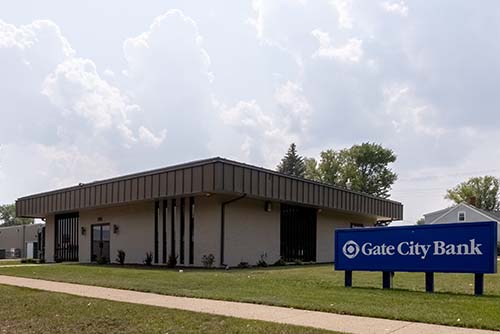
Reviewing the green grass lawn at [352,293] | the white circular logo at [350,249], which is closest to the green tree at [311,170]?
the green grass lawn at [352,293]

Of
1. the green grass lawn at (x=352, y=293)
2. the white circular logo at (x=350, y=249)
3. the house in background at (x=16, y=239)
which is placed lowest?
the house in background at (x=16, y=239)

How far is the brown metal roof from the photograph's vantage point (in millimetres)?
19531

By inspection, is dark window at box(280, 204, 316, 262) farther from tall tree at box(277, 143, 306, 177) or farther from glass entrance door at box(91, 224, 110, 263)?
tall tree at box(277, 143, 306, 177)

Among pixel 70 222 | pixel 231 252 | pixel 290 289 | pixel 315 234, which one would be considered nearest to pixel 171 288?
pixel 290 289

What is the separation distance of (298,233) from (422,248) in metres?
14.5

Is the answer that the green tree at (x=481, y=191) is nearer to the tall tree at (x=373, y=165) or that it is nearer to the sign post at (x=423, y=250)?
the tall tree at (x=373, y=165)

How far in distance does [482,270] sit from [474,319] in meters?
3.08

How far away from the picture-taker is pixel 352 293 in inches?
434

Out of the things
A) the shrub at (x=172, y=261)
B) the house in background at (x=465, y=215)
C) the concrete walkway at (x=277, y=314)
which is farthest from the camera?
the house in background at (x=465, y=215)

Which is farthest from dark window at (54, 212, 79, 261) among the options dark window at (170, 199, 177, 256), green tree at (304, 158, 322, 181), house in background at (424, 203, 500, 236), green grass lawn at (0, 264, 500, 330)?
green tree at (304, 158, 322, 181)

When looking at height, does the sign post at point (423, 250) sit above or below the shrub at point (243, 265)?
above

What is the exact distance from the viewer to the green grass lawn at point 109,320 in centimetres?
755

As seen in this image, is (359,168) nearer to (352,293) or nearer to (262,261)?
(262,261)

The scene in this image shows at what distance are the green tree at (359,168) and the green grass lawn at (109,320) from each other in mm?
70065
